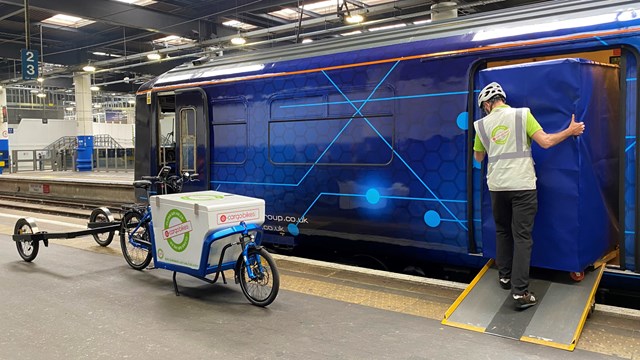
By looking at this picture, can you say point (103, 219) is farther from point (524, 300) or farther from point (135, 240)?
point (524, 300)

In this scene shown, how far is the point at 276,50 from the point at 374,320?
4.15m

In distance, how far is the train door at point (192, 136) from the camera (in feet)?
25.1

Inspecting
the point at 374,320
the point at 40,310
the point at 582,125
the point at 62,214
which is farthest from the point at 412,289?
the point at 62,214

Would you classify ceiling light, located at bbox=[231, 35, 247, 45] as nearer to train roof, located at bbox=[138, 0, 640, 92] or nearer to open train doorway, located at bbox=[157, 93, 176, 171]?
open train doorway, located at bbox=[157, 93, 176, 171]

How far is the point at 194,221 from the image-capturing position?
5035 millimetres

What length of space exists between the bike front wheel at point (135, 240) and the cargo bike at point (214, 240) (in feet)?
1.81

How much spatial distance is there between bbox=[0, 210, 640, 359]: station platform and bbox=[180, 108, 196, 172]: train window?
6.93 feet

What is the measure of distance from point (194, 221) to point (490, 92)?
2985 millimetres

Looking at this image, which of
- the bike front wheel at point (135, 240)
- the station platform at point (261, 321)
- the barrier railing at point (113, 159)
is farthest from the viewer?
the barrier railing at point (113, 159)

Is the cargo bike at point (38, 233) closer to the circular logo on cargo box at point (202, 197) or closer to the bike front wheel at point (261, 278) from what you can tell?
the circular logo on cargo box at point (202, 197)

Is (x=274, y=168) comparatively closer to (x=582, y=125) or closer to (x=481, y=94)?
(x=481, y=94)

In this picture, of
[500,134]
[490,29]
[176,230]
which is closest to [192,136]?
[176,230]

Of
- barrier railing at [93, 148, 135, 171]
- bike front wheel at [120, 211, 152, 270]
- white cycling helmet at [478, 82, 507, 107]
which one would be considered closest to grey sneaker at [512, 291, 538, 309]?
white cycling helmet at [478, 82, 507, 107]

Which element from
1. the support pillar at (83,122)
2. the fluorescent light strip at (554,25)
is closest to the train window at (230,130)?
the fluorescent light strip at (554,25)
